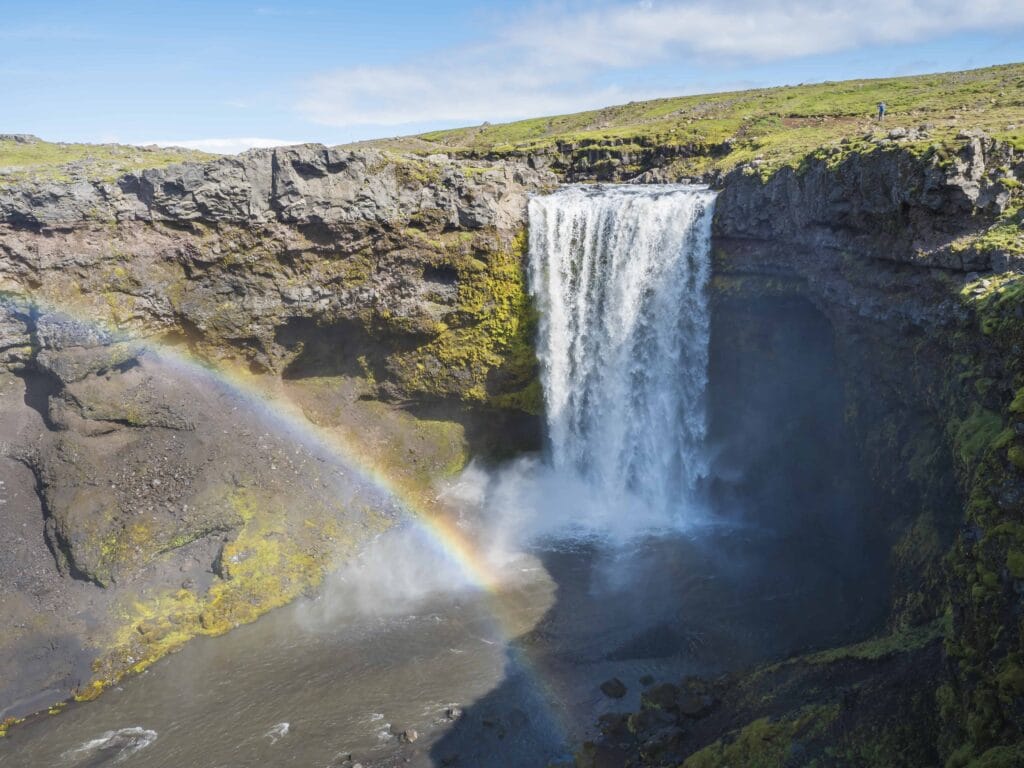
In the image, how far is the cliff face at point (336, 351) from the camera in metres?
16.9

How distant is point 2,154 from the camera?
139 feet

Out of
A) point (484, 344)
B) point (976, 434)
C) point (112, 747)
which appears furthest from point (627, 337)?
point (112, 747)

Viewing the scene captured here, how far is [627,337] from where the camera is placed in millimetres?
29250

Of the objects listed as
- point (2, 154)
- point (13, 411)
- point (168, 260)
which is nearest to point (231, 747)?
point (13, 411)

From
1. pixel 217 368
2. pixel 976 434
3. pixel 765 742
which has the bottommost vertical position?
pixel 765 742

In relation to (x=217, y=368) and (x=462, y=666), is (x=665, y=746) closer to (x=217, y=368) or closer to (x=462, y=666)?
(x=462, y=666)

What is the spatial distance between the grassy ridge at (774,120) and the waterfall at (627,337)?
5446 millimetres

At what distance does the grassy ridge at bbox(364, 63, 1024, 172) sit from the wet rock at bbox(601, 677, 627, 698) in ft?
61.3

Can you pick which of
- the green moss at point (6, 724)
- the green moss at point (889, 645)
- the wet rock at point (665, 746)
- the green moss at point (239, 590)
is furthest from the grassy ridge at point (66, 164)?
the green moss at point (889, 645)

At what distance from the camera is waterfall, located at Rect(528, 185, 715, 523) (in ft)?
91.2

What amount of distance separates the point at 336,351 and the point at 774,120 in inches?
1575

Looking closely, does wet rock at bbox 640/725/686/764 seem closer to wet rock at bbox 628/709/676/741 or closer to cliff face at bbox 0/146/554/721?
wet rock at bbox 628/709/676/741

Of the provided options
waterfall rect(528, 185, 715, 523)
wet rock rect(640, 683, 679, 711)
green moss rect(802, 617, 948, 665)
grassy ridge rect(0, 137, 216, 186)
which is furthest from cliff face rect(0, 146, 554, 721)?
green moss rect(802, 617, 948, 665)

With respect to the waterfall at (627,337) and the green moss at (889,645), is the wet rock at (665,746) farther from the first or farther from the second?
the waterfall at (627,337)
